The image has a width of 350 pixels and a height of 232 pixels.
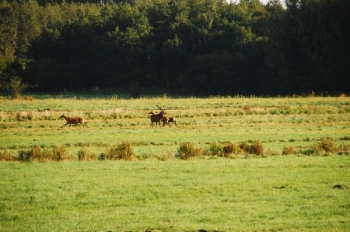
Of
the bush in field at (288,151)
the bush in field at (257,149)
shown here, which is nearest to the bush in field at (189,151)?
the bush in field at (257,149)

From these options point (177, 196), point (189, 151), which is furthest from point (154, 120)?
point (177, 196)

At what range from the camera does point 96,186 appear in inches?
646

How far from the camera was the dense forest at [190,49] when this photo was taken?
75875 mm

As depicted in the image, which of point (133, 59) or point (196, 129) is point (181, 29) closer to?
point (133, 59)

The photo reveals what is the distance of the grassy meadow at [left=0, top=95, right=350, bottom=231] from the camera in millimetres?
12578

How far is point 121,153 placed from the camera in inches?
903

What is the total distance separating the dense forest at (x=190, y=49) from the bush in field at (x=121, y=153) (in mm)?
55467

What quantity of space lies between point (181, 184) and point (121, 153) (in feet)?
22.6

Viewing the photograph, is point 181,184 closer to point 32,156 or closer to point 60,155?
Result: point 60,155

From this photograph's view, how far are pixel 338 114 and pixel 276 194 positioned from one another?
90.6 feet

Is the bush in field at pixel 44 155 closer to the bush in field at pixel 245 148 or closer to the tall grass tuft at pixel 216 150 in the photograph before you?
the tall grass tuft at pixel 216 150

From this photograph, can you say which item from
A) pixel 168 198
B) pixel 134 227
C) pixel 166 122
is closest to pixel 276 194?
pixel 168 198

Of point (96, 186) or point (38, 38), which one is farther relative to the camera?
point (38, 38)

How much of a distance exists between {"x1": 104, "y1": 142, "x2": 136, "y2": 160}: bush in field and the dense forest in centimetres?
5547
